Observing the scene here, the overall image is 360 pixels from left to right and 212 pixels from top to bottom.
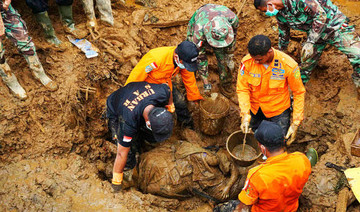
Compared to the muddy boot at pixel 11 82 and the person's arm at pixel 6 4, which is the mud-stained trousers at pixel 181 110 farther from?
the person's arm at pixel 6 4

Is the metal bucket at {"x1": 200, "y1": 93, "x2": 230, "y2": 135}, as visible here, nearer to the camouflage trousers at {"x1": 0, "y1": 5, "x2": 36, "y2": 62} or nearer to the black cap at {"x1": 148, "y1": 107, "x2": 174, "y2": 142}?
the black cap at {"x1": 148, "y1": 107, "x2": 174, "y2": 142}

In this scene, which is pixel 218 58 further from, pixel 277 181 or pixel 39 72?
pixel 39 72

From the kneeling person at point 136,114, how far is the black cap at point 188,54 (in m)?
0.45

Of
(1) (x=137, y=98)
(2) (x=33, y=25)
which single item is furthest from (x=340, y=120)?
(2) (x=33, y=25)

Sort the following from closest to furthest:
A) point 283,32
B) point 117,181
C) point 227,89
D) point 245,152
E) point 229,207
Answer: point 229,207 → point 117,181 → point 245,152 → point 283,32 → point 227,89

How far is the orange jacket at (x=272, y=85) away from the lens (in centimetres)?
345

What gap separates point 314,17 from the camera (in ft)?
12.5

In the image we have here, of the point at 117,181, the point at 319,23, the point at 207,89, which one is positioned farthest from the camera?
the point at 207,89

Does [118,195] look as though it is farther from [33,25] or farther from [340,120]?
[340,120]

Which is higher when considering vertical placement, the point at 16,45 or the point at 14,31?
the point at 14,31

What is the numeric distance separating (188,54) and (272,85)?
1161mm

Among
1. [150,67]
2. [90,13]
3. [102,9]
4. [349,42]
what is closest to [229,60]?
[150,67]

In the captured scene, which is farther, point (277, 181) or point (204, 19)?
point (204, 19)

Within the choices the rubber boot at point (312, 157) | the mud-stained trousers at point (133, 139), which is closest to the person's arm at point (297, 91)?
the rubber boot at point (312, 157)
